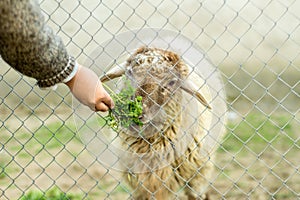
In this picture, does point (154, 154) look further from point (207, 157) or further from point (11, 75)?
point (11, 75)

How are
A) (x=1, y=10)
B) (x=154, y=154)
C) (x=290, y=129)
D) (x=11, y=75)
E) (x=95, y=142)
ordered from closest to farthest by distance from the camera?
(x=1, y=10) → (x=95, y=142) → (x=154, y=154) → (x=290, y=129) → (x=11, y=75)

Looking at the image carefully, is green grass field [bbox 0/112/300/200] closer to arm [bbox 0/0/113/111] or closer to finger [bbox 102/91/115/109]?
finger [bbox 102/91/115/109]

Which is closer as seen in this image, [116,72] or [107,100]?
[107,100]

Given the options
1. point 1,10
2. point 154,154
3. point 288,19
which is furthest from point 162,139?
point 288,19

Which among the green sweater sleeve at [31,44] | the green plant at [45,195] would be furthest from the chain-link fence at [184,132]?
the green sweater sleeve at [31,44]

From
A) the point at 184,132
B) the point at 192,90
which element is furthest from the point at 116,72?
the point at 184,132

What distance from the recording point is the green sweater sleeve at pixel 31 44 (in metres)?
1.91

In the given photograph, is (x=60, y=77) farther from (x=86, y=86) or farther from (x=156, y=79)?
(x=156, y=79)

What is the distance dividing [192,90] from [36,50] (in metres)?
2.44

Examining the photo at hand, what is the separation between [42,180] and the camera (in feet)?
18.6

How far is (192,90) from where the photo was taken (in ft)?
14.2

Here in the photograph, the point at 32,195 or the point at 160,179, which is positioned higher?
the point at 160,179

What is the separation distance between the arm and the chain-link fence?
177 cm

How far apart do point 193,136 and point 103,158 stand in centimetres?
71
